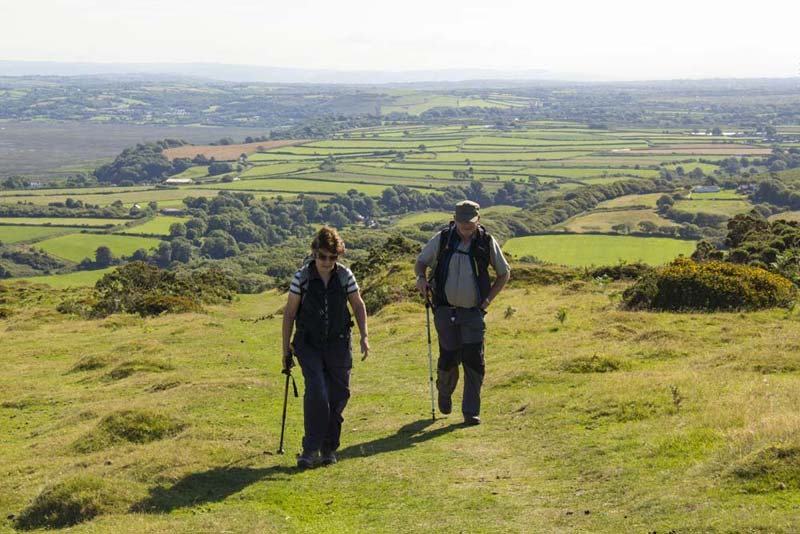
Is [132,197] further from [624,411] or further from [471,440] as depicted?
[624,411]

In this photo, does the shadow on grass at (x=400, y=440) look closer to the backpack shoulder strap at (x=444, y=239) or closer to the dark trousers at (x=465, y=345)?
the dark trousers at (x=465, y=345)

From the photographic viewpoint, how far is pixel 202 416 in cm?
1434

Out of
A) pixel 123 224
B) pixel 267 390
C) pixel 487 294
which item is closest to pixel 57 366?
pixel 267 390

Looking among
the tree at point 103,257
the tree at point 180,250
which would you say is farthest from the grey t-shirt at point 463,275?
the tree at point 180,250

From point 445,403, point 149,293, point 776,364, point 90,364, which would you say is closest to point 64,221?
point 149,293

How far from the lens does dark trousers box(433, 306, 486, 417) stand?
12391mm

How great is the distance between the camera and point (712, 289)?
21547 millimetres

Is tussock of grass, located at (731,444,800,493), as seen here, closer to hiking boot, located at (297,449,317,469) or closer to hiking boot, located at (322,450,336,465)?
hiking boot, located at (322,450,336,465)

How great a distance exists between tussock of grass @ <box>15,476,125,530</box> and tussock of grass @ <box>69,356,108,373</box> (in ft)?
40.6

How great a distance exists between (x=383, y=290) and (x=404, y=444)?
21085mm

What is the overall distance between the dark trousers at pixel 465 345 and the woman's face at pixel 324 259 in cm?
227

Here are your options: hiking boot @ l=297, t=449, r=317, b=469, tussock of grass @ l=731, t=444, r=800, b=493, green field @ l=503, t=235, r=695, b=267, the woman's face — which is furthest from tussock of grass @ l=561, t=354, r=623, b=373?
green field @ l=503, t=235, r=695, b=267

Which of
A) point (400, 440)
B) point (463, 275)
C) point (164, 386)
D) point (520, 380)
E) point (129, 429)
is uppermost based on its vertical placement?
point (463, 275)

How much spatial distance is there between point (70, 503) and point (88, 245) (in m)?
88.0
